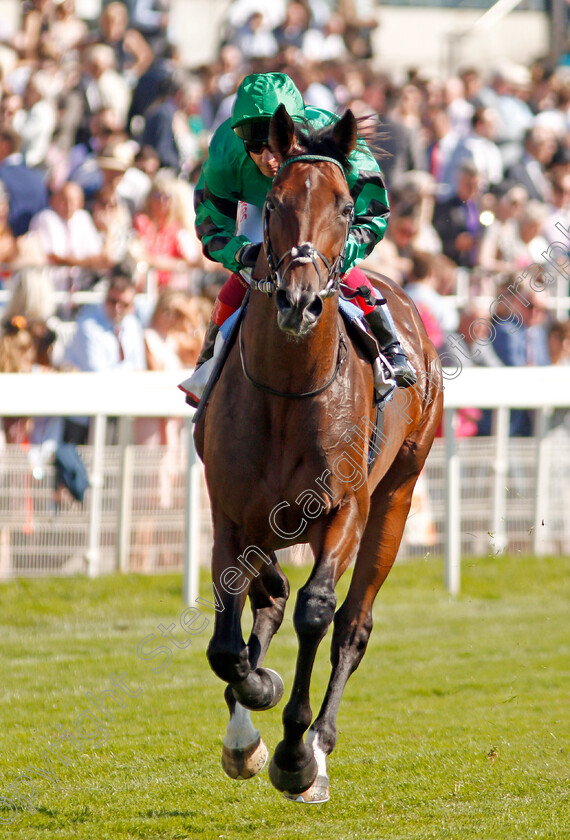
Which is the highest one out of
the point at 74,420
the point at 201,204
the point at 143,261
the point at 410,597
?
the point at 201,204

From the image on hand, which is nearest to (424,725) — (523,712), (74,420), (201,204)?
(523,712)

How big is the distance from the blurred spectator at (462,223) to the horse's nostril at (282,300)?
7.39 meters

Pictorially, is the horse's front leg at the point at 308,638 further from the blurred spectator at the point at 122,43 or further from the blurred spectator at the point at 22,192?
the blurred spectator at the point at 122,43

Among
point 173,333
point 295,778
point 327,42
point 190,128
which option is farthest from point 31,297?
point 327,42

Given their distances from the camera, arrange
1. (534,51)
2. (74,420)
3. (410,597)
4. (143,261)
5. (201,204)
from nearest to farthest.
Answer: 1. (201,204)
2. (74,420)
3. (410,597)
4. (143,261)
5. (534,51)

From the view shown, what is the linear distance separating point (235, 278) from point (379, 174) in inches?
26.4

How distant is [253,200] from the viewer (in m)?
4.20

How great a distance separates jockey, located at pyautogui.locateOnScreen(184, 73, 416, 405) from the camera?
3877 millimetres

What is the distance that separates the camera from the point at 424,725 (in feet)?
17.3

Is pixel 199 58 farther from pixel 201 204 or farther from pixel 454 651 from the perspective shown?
pixel 201 204

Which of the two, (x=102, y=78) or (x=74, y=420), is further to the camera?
(x=102, y=78)

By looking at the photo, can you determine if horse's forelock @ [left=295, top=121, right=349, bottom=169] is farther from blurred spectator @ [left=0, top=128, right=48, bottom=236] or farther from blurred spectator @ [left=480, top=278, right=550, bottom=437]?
blurred spectator @ [left=0, top=128, right=48, bottom=236]

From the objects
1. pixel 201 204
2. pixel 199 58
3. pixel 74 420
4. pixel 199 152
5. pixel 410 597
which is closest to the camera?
pixel 201 204

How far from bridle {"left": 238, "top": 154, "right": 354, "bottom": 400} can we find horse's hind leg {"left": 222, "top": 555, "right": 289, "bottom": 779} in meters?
1.05
